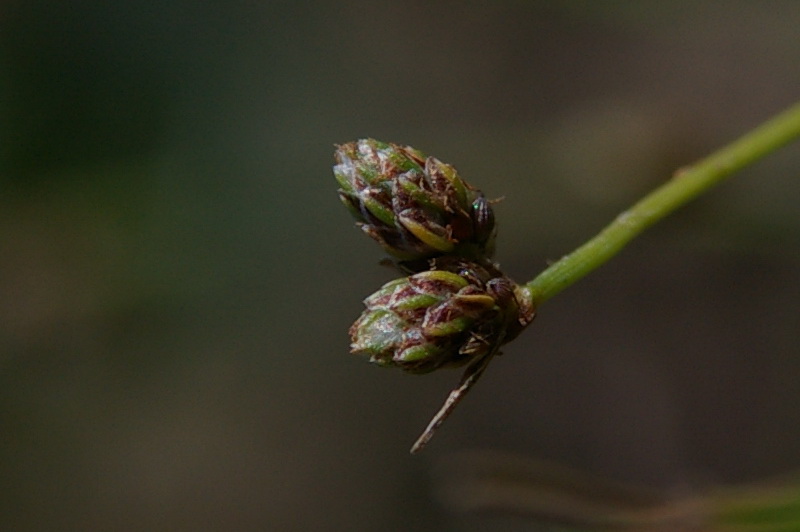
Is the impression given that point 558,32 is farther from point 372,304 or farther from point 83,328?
point 372,304

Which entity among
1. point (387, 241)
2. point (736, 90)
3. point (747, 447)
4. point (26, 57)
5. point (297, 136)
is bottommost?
point (747, 447)

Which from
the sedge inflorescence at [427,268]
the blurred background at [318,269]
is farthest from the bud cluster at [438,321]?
the blurred background at [318,269]

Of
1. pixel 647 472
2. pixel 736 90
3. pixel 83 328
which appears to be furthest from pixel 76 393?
pixel 736 90

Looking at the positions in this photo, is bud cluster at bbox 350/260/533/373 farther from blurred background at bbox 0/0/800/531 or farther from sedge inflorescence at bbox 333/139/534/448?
blurred background at bbox 0/0/800/531

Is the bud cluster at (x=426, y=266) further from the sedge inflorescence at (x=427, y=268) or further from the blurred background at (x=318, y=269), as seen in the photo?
the blurred background at (x=318, y=269)

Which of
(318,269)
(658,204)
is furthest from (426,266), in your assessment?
(318,269)

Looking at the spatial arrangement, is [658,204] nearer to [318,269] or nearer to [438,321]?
[438,321]
